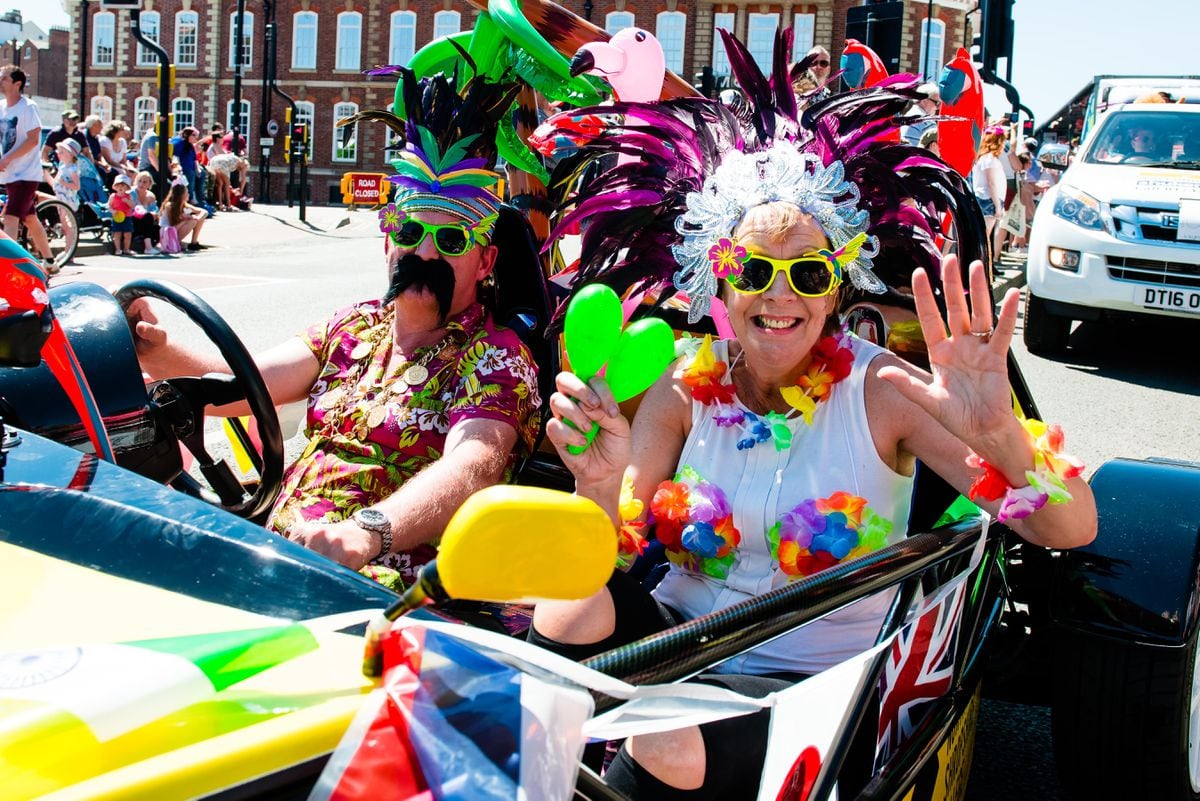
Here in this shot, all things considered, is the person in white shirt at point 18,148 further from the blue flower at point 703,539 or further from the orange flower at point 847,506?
the orange flower at point 847,506

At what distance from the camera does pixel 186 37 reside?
4597 cm

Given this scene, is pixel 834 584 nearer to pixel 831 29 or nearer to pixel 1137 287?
pixel 1137 287

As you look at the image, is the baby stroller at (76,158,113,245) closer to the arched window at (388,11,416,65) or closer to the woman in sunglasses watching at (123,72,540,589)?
the woman in sunglasses watching at (123,72,540,589)

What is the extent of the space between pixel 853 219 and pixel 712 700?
4.09ft

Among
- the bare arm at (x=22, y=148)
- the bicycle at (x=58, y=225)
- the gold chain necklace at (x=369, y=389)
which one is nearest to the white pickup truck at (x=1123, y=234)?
the gold chain necklace at (x=369, y=389)

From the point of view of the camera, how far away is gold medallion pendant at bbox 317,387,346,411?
2865mm

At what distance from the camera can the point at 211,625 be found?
137 cm

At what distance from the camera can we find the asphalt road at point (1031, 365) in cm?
310

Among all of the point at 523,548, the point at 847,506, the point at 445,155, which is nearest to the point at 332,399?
the point at 445,155

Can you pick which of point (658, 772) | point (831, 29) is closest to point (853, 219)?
point (658, 772)

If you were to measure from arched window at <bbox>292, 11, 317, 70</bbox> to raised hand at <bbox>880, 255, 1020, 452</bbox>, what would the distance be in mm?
47240

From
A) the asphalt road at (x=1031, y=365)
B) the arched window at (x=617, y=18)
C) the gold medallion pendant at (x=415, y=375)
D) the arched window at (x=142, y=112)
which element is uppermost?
the arched window at (x=617, y=18)

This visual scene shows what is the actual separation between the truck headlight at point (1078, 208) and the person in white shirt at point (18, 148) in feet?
28.1

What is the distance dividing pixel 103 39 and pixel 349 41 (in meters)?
11.2
